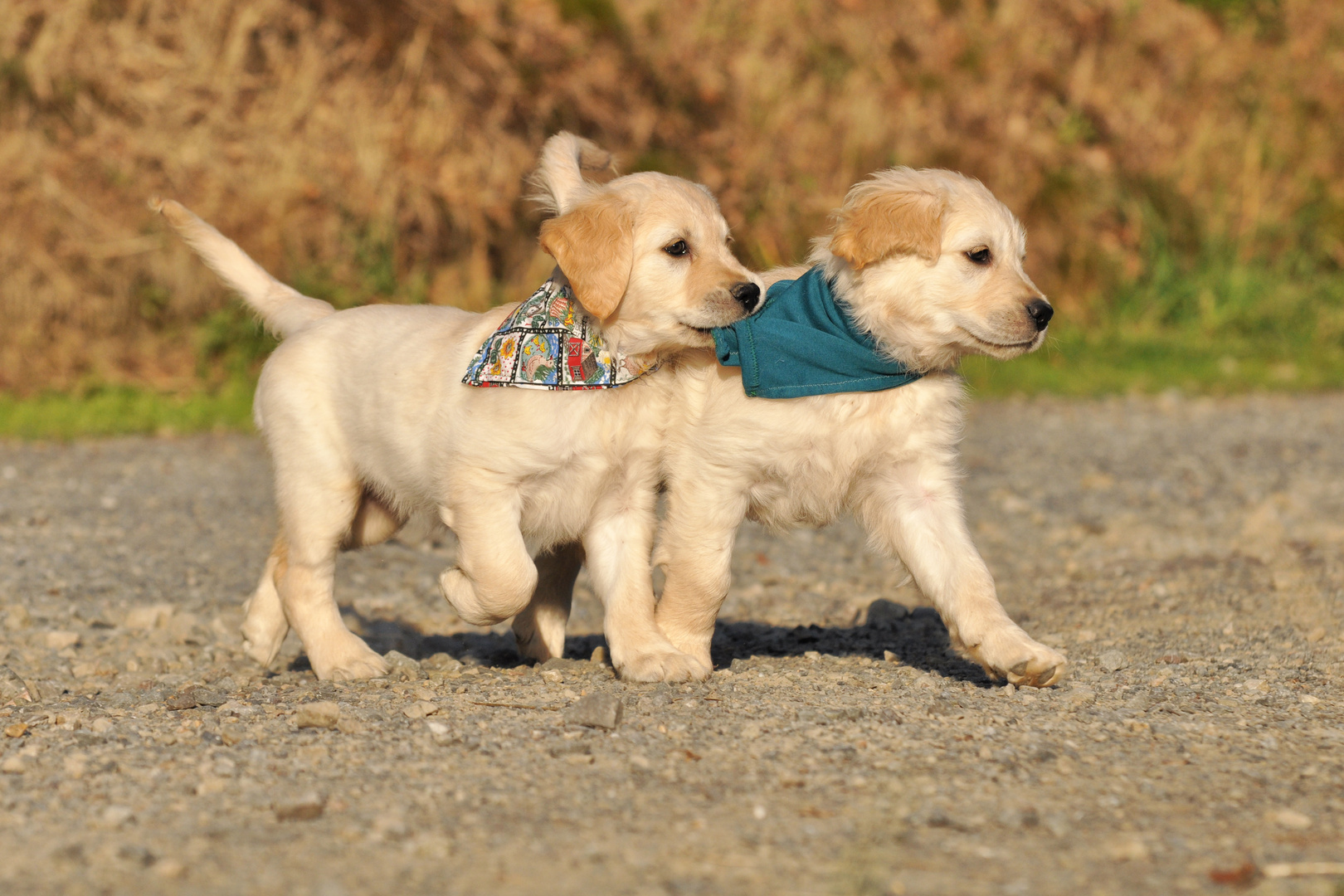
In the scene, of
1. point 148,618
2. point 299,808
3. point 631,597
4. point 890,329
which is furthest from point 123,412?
point 299,808

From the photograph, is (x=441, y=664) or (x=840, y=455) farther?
(x=441, y=664)

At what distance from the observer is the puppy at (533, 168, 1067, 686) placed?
4160mm

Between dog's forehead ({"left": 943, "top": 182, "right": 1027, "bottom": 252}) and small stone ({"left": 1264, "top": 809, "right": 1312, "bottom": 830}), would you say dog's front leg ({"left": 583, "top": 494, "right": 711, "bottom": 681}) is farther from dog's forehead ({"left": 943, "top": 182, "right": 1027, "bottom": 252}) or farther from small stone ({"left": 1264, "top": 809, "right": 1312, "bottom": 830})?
small stone ({"left": 1264, "top": 809, "right": 1312, "bottom": 830})

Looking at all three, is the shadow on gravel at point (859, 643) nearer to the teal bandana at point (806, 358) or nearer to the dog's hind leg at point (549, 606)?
the dog's hind leg at point (549, 606)

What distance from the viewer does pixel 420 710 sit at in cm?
377

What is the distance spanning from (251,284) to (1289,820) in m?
3.79

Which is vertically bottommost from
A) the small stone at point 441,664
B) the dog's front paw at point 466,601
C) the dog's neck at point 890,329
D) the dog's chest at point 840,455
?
the small stone at point 441,664

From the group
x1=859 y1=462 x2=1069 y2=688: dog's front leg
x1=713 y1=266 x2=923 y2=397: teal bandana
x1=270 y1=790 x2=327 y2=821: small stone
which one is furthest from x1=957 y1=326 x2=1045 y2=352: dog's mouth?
x1=270 y1=790 x2=327 y2=821: small stone

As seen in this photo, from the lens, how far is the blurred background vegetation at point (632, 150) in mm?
10734

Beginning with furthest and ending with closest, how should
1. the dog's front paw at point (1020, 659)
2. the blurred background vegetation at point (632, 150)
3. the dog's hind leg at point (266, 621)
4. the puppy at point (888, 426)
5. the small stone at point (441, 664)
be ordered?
1. the blurred background vegetation at point (632, 150)
2. the dog's hind leg at point (266, 621)
3. the small stone at point (441, 664)
4. the puppy at point (888, 426)
5. the dog's front paw at point (1020, 659)

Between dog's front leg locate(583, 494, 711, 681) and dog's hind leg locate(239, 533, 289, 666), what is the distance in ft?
4.13

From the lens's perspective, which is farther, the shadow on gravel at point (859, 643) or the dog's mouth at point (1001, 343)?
the shadow on gravel at point (859, 643)

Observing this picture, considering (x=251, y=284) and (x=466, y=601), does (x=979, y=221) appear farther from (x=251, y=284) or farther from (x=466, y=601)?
(x=251, y=284)

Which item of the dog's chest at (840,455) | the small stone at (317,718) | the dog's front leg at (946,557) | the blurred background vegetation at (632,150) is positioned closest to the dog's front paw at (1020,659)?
the dog's front leg at (946,557)
